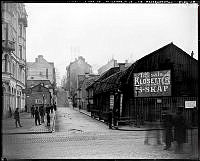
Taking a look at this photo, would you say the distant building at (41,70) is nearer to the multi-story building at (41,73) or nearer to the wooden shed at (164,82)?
the multi-story building at (41,73)

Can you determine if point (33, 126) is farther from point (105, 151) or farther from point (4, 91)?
point (105, 151)

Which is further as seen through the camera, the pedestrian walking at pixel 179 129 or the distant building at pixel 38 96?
the pedestrian walking at pixel 179 129

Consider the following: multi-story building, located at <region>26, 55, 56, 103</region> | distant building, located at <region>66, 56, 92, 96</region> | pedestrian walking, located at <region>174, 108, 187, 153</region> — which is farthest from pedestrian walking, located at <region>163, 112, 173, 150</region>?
Answer: multi-story building, located at <region>26, 55, 56, 103</region>

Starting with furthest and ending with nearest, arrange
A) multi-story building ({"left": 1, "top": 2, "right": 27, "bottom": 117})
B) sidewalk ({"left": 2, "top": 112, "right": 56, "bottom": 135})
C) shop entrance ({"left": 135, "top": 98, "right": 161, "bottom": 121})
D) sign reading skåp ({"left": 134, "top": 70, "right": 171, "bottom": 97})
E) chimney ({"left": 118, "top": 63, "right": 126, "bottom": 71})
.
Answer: chimney ({"left": 118, "top": 63, "right": 126, "bottom": 71}), shop entrance ({"left": 135, "top": 98, "right": 161, "bottom": 121}), sign reading skåp ({"left": 134, "top": 70, "right": 171, "bottom": 97}), sidewalk ({"left": 2, "top": 112, "right": 56, "bottom": 135}), multi-story building ({"left": 1, "top": 2, "right": 27, "bottom": 117})

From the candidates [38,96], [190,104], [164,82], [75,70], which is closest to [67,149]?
[38,96]

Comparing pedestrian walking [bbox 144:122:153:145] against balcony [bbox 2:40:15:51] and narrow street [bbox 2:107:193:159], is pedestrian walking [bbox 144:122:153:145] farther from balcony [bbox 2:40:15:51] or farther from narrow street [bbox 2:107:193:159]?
balcony [bbox 2:40:15:51]

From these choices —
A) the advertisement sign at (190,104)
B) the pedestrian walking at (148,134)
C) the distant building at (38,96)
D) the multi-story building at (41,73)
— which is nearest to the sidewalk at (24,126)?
the distant building at (38,96)
